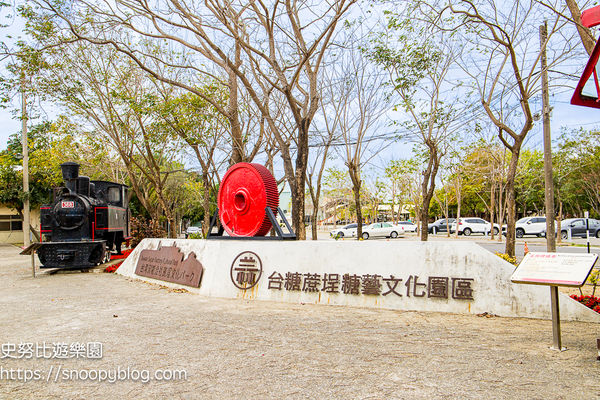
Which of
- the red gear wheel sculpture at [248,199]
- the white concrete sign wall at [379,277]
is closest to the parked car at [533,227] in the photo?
the red gear wheel sculpture at [248,199]

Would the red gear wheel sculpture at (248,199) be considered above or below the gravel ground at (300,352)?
above

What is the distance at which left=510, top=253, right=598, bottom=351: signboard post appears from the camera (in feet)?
14.5

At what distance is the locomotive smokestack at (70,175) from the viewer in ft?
43.7

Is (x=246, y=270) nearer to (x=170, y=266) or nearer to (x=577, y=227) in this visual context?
(x=170, y=266)

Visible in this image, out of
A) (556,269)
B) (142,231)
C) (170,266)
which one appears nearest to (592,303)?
(556,269)

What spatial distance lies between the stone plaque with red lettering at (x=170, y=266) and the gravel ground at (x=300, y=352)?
1.43m

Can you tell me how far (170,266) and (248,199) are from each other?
2.41 metres

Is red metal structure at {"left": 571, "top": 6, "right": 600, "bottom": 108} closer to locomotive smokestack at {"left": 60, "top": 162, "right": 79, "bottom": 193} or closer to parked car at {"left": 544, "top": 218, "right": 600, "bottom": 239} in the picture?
locomotive smokestack at {"left": 60, "top": 162, "right": 79, "bottom": 193}

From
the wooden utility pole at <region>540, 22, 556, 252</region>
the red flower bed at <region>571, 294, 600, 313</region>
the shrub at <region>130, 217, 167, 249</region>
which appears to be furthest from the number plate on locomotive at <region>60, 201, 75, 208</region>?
the wooden utility pole at <region>540, 22, 556, 252</region>

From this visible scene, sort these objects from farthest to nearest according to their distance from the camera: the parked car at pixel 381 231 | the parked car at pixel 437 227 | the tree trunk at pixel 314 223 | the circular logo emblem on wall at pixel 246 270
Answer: the parked car at pixel 437 227 < the parked car at pixel 381 231 < the tree trunk at pixel 314 223 < the circular logo emblem on wall at pixel 246 270

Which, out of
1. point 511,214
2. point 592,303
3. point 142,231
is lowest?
point 592,303

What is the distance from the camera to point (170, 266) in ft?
32.3

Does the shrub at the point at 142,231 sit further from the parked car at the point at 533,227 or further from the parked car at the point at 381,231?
the parked car at the point at 533,227

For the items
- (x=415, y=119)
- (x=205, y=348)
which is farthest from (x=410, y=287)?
(x=415, y=119)
